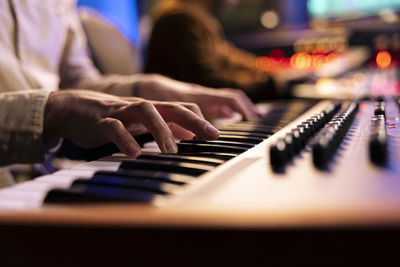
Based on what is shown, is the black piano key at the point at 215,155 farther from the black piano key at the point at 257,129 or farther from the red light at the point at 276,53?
the red light at the point at 276,53

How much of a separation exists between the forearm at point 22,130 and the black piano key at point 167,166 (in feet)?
0.62

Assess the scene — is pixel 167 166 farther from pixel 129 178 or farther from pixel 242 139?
pixel 242 139

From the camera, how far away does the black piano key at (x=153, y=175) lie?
376 millimetres

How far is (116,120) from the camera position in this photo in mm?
525

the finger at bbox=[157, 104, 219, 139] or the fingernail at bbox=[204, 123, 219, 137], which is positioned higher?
the finger at bbox=[157, 104, 219, 139]

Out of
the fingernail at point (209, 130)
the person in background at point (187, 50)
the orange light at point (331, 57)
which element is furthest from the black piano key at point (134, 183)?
the orange light at point (331, 57)

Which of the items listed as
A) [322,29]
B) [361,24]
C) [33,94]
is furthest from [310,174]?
→ [322,29]

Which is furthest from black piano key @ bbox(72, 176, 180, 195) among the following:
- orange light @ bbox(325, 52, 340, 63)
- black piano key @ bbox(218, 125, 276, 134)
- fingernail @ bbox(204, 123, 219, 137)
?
orange light @ bbox(325, 52, 340, 63)

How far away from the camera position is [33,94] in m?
0.59

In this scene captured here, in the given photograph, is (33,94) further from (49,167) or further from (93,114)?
(49,167)

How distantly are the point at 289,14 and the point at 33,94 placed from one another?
2669 mm

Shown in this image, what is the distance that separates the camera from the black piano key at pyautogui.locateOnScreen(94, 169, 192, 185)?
376 millimetres

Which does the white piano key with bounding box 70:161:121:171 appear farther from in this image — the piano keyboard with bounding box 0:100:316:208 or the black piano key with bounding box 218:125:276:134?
the black piano key with bounding box 218:125:276:134

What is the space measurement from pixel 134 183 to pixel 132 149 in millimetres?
140
